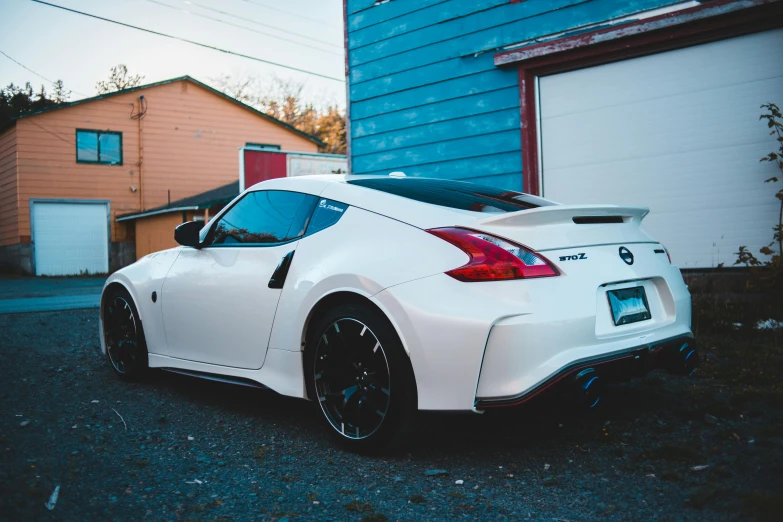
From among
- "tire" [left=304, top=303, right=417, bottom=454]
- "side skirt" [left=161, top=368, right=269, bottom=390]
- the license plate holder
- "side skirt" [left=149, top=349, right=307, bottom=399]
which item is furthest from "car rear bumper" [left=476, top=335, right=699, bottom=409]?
"side skirt" [left=161, top=368, right=269, bottom=390]

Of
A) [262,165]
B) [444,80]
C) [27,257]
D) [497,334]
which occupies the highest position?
[262,165]

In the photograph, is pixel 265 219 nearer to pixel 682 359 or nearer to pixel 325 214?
pixel 325 214

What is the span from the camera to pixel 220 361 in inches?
157

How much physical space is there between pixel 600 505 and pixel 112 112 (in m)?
26.5

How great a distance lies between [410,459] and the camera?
3.23m

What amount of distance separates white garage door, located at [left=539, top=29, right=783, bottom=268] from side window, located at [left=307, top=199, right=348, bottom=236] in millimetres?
4416

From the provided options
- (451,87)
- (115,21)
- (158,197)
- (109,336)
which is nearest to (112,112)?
(158,197)

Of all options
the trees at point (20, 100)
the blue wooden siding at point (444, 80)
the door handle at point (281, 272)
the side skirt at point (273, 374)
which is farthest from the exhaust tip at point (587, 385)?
the trees at point (20, 100)

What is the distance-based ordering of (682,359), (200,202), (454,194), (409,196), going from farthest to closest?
(200,202), (454,194), (409,196), (682,359)

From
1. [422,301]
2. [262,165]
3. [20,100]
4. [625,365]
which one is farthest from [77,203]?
[625,365]

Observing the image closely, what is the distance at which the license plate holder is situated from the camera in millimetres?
3078

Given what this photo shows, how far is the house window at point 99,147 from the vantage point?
25047mm

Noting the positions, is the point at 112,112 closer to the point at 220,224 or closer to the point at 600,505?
the point at 220,224

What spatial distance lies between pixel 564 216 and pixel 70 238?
83.1 feet
